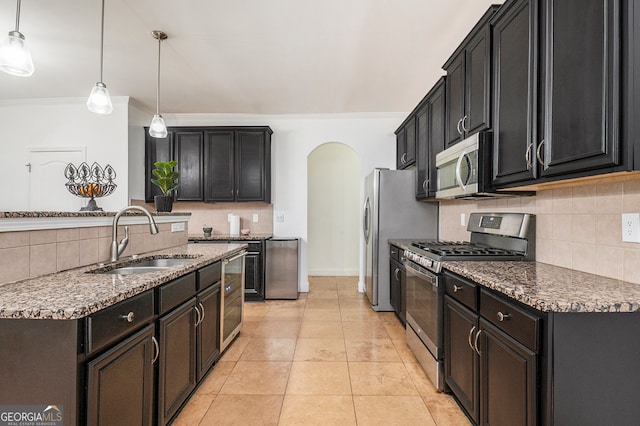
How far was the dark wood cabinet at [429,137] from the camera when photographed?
297cm

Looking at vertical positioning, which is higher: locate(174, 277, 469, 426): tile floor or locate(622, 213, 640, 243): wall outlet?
locate(622, 213, 640, 243): wall outlet

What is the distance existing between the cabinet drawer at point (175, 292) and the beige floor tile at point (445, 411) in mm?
1594

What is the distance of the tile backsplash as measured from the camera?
4.98 feet

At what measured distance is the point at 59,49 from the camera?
3.04 metres

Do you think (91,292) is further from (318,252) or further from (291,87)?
(318,252)

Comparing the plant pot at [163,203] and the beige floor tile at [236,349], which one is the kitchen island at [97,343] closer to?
the beige floor tile at [236,349]

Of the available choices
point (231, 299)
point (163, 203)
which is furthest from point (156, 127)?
point (231, 299)

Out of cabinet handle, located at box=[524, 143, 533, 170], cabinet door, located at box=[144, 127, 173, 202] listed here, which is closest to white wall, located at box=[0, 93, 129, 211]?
cabinet door, located at box=[144, 127, 173, 202]

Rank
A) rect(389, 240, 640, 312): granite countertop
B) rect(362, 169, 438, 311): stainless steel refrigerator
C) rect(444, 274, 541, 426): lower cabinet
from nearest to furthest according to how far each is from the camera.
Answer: rect(389, 240, 640, 312): granite countertop → rect(444, 274, 541, 426): lower cabinet → rect(362, 169, 438, 311): stainless steel refrigerator

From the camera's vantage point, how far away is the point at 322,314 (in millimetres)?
3869

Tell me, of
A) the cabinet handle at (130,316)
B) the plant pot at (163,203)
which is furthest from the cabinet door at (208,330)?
the plant pot at (163,203)

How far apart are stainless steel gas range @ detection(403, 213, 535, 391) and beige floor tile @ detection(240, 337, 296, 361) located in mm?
1043

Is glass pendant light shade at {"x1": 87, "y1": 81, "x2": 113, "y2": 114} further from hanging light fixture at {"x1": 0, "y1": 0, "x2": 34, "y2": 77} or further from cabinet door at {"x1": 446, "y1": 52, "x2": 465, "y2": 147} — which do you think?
cabinet door at {"x1": 446, "y1": 52, "x2": 465, "y2": 147}

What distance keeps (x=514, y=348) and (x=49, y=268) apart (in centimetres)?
211
